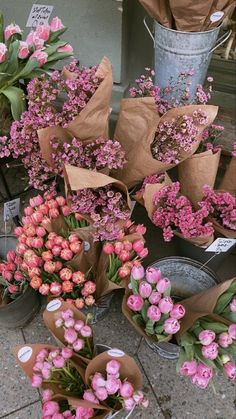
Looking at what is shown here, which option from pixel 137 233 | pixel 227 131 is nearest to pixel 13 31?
pixel 137 233

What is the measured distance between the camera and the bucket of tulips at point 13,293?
1.17 meters

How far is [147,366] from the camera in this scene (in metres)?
1.34

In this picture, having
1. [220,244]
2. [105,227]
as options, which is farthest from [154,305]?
[220,244]

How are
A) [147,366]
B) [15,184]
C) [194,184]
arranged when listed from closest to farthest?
1. [194,184]
2. [147,366]
3. [15,184]

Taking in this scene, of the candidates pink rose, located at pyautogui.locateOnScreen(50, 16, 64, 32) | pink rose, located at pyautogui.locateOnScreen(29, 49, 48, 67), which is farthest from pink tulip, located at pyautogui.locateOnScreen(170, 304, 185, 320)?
pink rose, located at pyautogui.locateOnScreen(50, 16, 64, 32)

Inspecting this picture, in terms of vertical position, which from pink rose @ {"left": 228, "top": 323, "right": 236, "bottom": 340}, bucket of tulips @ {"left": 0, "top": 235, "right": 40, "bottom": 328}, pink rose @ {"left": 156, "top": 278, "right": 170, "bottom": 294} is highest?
pink rose @ {"left": 156, "top": 278, "right": 170, "bottom": 294}

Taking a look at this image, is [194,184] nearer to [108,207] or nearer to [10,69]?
[108,207]

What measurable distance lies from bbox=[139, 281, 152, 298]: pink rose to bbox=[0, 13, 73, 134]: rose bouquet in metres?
0.73

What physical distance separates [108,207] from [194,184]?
13.8 inches

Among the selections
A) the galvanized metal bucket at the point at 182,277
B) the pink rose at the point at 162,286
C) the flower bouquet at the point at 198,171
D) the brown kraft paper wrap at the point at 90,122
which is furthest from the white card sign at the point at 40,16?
the pink rose at the point at 162,286

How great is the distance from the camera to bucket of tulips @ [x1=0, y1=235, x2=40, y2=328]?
1165 millimetres

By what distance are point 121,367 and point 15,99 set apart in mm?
900

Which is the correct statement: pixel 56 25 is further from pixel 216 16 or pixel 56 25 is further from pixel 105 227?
pixel 105 227

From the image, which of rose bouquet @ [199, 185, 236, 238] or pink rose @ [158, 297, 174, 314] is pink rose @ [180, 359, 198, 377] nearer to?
pink rose @ [158, 297, 174, 314]
